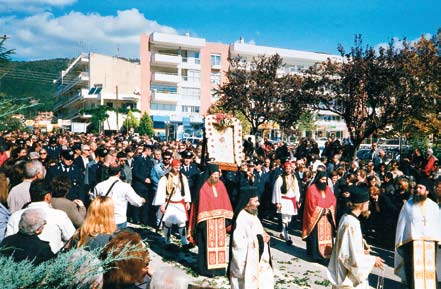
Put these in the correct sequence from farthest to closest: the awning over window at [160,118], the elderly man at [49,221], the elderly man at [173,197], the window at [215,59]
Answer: the window at [215,59], the awning over window at [160,118], the elderly man at [173,197], the elderly man at [49,221]

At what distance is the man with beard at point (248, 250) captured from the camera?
5336mm

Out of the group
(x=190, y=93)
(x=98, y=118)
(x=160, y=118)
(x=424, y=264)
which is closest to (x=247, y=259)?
(x=424, y=264)

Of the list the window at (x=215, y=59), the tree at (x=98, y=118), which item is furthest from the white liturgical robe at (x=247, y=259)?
the window at (x=215, y=59)

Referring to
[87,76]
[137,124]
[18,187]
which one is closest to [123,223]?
[18,187]

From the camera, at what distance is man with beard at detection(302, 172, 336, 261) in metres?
8.48

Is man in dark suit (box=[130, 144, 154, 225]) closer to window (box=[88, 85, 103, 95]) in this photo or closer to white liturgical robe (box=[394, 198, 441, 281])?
white liturgical robe (box=[394, 198, 441, 281])

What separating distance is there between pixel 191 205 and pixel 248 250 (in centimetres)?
254

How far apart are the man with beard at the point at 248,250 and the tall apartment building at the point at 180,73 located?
41.9 meters

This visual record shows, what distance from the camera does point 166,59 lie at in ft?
163

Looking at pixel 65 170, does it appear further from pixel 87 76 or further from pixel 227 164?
pixel 87 76

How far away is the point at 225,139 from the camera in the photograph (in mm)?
9750

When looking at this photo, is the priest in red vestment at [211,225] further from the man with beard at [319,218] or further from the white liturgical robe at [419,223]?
the white liturgical robe at [419,223]

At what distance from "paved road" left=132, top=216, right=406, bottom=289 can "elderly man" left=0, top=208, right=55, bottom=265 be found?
305 centimetres

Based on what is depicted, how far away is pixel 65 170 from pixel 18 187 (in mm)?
3432
